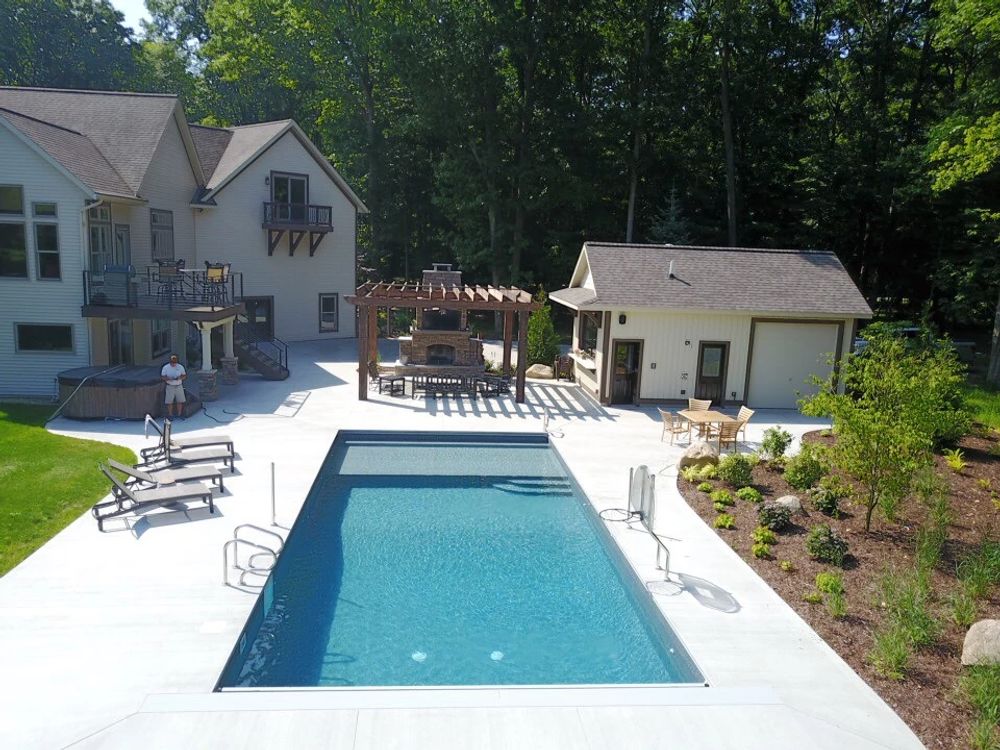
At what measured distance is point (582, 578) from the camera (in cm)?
1152

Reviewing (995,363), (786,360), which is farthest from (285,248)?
(995,363)

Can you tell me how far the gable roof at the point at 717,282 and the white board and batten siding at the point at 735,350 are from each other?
0.47m

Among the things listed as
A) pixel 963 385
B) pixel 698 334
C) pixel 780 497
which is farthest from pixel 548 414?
pixel 963 385

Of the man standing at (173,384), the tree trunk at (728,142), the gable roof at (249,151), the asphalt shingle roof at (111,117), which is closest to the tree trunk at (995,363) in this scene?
the tree trunk at (728,142)

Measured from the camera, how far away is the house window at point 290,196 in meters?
30.1

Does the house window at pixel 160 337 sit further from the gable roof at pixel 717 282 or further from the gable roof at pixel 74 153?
the gable roof at pixel 717 282

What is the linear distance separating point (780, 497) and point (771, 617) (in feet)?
15.4

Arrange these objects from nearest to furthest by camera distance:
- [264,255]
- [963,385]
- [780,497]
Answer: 1. [780,497]
2. [963,385]
3. [264,255]

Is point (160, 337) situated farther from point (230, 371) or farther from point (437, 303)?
point (437, 303)

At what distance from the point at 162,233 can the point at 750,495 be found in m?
21.5

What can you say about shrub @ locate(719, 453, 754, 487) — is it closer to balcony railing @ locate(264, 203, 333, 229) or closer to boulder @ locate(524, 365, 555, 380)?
boulder @ locate(524, 365, 555, 380)

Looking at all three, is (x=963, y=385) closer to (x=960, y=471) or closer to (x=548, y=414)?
(x=960, y=471)

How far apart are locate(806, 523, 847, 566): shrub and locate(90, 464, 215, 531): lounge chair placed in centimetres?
964

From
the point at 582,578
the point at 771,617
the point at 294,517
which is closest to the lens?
the point at 771,617
